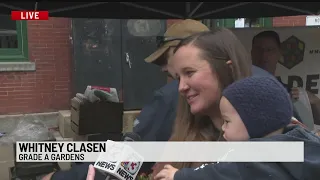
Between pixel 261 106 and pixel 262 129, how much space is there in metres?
0.07

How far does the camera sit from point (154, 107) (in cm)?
219

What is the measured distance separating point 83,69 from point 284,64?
3.84 m

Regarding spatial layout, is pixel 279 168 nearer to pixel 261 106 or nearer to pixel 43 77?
pixel 261 106

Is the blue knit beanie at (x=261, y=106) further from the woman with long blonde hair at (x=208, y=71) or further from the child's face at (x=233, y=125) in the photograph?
the woman with long blonde hair at (x=208, y=71)

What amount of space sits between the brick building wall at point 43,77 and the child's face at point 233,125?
20.0 feet

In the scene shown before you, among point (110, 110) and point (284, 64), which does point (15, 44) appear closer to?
point (110, 110)

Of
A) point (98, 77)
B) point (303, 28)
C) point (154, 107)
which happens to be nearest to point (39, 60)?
point (98, 77)

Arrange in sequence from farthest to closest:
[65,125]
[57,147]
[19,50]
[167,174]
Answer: [19,50] < [65,125] < [57,147] < [167,174]

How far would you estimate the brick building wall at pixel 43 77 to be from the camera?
22.6 feet

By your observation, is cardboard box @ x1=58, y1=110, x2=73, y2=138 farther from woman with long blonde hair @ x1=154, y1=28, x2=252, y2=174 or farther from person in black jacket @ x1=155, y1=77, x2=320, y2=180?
person in black jacket @ x1=155, y1=77, x2=320, y2=180

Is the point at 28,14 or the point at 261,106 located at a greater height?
the point at 28,14

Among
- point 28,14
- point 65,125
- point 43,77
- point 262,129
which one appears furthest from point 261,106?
point 43,77

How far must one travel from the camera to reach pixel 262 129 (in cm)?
125

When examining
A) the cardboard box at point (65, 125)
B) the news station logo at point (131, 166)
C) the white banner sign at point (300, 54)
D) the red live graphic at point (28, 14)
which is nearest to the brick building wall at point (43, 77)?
the cardboard box at point (65, 125)
